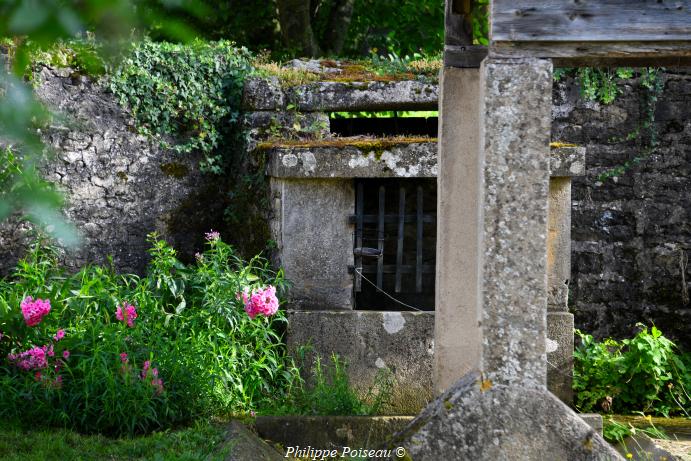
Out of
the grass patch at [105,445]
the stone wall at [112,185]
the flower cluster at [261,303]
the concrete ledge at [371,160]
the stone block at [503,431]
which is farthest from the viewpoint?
the stone wall at [112,185]

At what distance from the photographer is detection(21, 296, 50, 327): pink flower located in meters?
4.84

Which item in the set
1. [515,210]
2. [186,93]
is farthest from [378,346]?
[186,93]

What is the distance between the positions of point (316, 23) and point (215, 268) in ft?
20.3

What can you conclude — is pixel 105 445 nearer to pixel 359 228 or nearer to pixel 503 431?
pixel 503 431

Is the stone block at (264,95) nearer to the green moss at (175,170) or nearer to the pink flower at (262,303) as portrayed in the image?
the green moss at (175,170)

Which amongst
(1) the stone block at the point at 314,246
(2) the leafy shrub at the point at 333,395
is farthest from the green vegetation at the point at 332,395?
(1) the stone block at the point at 314,246

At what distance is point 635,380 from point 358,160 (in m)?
2.51

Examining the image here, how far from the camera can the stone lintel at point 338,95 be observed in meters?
6.63

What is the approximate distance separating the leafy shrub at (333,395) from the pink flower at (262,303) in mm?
498

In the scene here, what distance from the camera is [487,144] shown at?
3.85 metres

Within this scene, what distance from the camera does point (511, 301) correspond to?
3812 mm

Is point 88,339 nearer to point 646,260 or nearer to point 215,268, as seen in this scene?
point 215,268

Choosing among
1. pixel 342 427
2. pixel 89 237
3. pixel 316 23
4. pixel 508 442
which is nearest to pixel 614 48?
pixel 508 442

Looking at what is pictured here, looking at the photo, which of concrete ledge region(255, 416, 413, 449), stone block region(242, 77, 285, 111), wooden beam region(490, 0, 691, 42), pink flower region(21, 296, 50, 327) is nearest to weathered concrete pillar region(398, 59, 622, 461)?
wooden beam region(490, 0, 691, 42)
